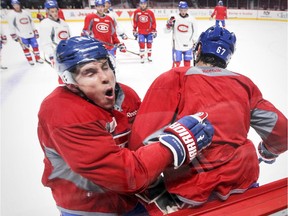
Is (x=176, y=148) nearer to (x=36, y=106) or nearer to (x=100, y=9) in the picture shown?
(x=36, y=106)

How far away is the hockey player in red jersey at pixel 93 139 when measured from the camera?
2.01ft

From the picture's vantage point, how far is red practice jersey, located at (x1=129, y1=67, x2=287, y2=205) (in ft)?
2.46

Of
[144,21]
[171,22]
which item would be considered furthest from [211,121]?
[144,21]

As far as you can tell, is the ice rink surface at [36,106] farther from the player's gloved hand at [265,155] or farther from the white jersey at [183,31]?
the white jersey at [183,31]

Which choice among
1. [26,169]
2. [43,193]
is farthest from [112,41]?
[43,193]

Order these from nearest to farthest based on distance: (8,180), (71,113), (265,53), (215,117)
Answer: (71,113) → (215,117) → (8,180) → (265,53)

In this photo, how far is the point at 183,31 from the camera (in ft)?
12.4

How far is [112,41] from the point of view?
3.97 m

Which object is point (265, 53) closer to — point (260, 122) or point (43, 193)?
point (260, 122)

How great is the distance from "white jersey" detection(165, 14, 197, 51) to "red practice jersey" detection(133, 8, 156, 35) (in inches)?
44.9

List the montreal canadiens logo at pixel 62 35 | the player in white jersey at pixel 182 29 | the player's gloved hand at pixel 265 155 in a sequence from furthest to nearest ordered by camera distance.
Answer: the player in white jersey at pixel 182 29 < the montreal canadiens logo at pixel 62 35 < the player's gloved hand at pixel 265 155

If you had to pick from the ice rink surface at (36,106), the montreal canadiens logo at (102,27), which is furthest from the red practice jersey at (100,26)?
the ice rink surface at (36,106)

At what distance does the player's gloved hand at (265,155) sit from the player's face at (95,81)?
0.66 meters

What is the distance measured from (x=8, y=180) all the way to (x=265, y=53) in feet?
11.4
